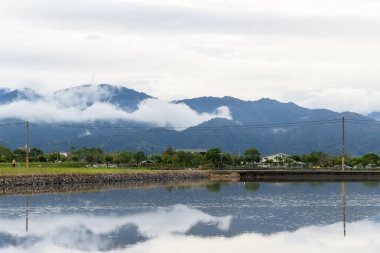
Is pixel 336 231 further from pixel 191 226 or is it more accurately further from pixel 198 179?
pixel 198 179

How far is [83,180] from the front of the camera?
7600 cm

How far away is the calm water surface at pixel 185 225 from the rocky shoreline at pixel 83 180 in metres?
11.6

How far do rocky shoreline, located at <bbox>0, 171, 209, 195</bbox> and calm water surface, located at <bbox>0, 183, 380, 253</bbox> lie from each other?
11.6m

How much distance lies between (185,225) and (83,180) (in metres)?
43.7

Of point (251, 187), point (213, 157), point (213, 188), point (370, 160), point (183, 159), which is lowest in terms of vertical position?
point (251, 187)

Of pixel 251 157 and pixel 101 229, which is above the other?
pixel 251 157

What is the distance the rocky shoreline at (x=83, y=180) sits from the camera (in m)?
62.7

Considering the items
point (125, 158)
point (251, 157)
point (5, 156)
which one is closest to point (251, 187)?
point (5, 156)

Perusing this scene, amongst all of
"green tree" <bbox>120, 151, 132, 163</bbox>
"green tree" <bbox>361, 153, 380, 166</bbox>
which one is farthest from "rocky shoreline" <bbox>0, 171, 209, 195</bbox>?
"green tree" <bbox>361, 153, 380, 166</bbox>

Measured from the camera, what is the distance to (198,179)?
98.2 metres

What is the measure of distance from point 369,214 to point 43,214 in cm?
2296

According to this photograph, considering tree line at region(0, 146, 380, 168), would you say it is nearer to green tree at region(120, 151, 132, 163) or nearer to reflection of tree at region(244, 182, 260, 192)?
green tree at region(120, 151, 132, 163)

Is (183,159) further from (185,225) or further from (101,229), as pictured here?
(101,229)

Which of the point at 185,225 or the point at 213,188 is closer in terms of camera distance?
the point at 185,225
